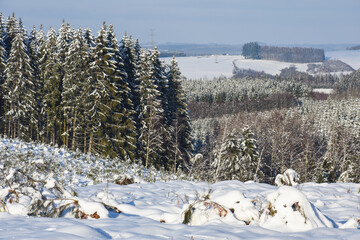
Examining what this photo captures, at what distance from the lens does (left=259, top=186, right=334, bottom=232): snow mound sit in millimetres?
4327

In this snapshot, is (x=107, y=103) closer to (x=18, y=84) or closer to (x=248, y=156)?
(x=18, y=84)

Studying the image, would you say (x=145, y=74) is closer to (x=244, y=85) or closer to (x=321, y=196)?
(x=321, y=196)

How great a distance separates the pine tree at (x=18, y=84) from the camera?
3484 cm

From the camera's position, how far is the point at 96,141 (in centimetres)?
3306

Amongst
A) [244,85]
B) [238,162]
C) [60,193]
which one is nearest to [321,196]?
[60,193]

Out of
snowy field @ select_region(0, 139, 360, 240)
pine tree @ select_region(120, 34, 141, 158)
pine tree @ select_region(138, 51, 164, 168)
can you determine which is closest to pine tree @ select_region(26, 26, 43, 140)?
pine tree @ select_region(120, 34, 141, 158)

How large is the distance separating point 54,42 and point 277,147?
2808 cm

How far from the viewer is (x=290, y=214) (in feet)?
14.4

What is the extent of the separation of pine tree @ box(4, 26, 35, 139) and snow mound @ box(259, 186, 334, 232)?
1370 inches

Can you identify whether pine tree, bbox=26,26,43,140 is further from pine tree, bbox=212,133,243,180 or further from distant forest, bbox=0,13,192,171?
pine tree, bbox=212,133,243,180

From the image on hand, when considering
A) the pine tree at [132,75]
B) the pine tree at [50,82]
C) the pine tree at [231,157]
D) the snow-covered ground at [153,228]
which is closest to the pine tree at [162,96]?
the pine tree at [132,75]

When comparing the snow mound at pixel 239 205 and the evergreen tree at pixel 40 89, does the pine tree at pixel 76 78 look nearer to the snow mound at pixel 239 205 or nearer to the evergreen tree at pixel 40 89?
the evergreen tree at pixel 40 89

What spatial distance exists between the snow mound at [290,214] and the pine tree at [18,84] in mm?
34810

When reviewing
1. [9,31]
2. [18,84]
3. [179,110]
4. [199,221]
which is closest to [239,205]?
[199,221]
